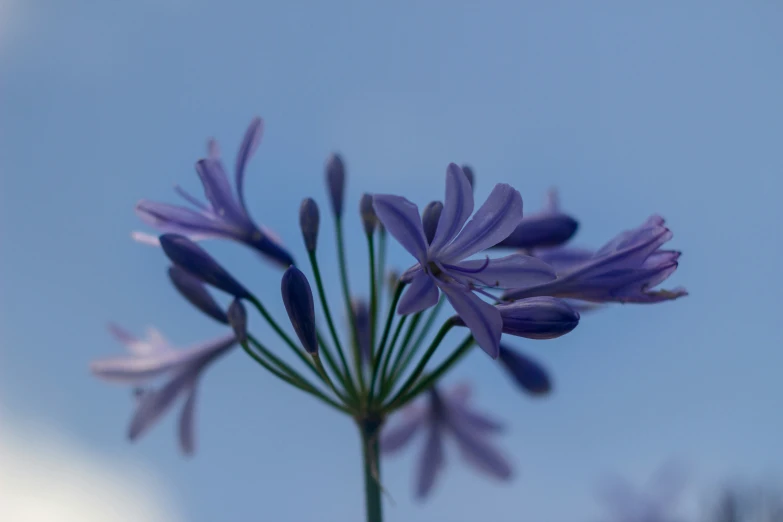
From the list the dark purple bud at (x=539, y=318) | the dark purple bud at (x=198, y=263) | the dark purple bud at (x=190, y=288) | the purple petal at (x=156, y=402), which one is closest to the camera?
the dark purple bud at (x=539, y=318)

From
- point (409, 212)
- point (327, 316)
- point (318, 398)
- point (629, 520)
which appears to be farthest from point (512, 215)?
point (629, 520)

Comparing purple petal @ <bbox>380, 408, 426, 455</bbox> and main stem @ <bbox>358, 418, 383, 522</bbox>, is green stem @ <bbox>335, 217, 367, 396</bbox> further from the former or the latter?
purple petal @ <bbox>380, 408, 426, 455</bbox>

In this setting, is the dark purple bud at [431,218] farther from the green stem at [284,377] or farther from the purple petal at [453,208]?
the green stem at [284,377]

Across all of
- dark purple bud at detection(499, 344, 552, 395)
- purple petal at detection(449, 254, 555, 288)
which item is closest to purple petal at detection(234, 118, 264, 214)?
purple petal at detection(449, 254, 555, 288)

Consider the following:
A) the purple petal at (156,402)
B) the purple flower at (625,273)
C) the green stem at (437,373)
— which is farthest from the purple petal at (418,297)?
the purple petal at (156,402)

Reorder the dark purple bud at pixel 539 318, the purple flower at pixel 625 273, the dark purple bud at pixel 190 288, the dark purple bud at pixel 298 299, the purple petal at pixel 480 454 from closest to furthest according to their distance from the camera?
1. the dark purple bud at pixel 539 318
2. the dark purple bud at pixel 298 299
3. the purple flower at pixel 625 273
4. the dark purple bud at pixel 190 288
5. the purple petal at pixel 480 454
